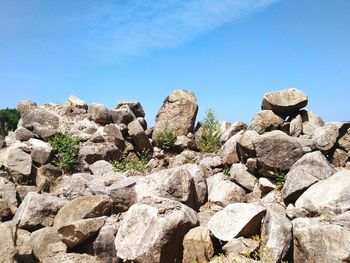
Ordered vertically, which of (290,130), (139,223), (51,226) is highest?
(290,130)

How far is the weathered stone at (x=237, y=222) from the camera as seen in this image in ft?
31.8

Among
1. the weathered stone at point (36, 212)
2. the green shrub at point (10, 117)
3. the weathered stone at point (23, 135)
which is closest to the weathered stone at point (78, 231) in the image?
the weathered stone at point (36, 212)

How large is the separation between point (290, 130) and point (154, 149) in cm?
779

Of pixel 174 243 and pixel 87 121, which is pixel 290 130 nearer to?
pixel 174 243

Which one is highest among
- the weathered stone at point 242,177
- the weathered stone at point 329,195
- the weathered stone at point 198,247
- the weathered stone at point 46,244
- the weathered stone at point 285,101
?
the weathered stone at point 285,101

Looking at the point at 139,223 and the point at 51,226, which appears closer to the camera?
the point at 139,223

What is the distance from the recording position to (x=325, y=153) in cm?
1362

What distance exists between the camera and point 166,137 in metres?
19.9

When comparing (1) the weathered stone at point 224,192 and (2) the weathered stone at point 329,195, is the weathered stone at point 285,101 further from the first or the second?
(2) the weathered stone at point 329,195

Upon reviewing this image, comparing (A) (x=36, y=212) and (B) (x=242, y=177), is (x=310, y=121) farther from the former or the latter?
(A) (x=36, y=212)

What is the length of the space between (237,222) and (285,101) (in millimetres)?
7522

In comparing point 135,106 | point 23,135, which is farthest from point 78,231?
point 135,106

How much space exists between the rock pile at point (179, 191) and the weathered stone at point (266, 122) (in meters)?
0.04

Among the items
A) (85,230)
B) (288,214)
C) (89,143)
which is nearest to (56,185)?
(89,143)
